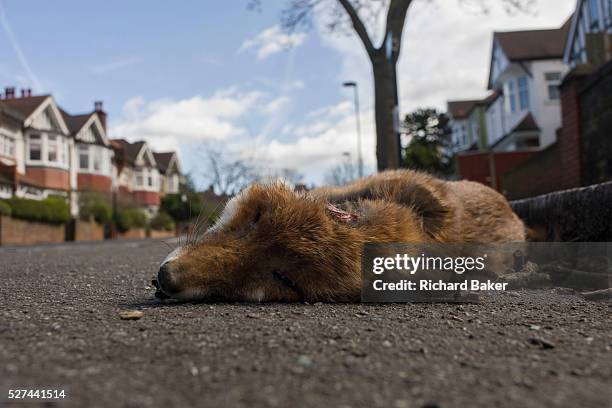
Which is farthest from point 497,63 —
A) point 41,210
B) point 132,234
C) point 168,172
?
point 168,172

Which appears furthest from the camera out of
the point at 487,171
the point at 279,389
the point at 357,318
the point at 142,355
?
the point at 487,171

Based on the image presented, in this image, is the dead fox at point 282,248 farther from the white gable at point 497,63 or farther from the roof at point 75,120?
the roof at point 75,120

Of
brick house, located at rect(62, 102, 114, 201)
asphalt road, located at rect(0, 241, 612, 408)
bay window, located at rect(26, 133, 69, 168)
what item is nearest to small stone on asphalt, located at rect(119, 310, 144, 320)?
asphalt road, located at rect(0, 241, 612, 408)

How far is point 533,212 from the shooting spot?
5.93 meters

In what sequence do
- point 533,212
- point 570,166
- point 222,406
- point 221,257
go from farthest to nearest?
1. point 570,166
2. point 533,212
3. point 221,257
4. point 222,406

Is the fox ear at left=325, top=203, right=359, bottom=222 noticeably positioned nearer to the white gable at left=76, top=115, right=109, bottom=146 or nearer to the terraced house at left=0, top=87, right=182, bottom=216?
the terraced house at left=0, top=87, right=182, bottom=216

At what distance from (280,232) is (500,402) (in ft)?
5.61

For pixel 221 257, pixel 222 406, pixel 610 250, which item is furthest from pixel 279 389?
pixel 610 250

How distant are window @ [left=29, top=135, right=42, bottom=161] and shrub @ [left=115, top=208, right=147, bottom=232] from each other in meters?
7.71

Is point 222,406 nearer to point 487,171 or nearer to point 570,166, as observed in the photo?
point 570,166

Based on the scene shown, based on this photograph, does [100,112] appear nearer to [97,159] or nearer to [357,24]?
[97,159]

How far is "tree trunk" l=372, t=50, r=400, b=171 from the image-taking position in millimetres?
13078

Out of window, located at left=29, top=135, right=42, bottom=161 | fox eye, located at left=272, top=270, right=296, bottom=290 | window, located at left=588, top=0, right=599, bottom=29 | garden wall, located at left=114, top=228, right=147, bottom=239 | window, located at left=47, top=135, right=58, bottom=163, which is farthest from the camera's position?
garden wall, located at left=114, top=228, right=147, bottom=239

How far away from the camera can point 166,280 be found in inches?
111
